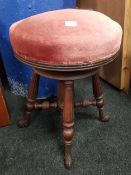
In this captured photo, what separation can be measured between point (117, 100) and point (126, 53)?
0.63ft

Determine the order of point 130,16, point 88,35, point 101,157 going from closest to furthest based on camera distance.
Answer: point 88,35
point 101,157
point 130,16

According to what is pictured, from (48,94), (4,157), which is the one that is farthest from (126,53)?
(4,157)

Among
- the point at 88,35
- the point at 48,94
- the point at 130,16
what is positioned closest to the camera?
the point at 88,35

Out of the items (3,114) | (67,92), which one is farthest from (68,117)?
(3,114)

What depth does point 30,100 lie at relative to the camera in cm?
84

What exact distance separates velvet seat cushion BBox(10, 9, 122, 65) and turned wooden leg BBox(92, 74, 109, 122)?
0.22 meters

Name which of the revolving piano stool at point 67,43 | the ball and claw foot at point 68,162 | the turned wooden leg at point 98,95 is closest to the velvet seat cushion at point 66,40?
the revolving piano stool at point 67,43

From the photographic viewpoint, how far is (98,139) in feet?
2.80

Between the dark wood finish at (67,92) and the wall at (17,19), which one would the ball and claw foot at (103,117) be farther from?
the wall at (17,19)

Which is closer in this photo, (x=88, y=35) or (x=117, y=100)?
(x=88, y=35)

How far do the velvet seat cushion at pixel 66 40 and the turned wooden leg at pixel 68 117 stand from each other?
0.12 meters

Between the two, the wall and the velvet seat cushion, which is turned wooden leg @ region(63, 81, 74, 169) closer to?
the velvet seat cushion

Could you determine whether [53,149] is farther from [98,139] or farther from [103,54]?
[103,54]

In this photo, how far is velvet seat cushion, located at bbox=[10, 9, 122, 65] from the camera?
0.55m
